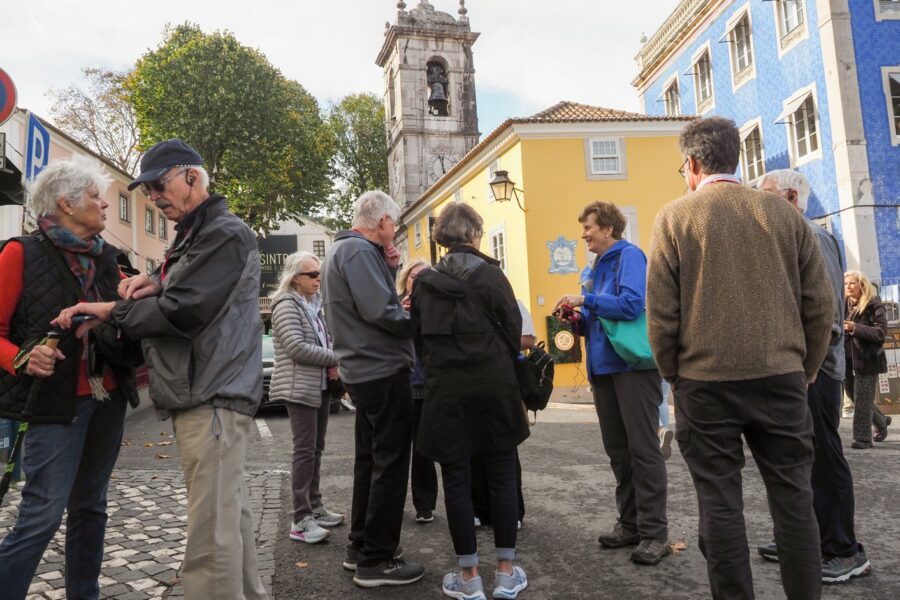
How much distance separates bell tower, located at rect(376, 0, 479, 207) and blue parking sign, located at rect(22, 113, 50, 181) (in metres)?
29.2

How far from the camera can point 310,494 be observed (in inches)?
188

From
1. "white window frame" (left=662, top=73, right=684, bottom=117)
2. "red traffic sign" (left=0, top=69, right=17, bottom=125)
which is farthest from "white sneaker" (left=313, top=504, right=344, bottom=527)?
"white window frame" (left=662, top=73, right=684, bottom=117)

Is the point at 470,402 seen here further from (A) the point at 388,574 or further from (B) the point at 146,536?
(B) the point at 146,536

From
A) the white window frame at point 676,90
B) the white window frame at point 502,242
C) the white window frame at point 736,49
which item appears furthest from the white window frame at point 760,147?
the white window frame at point 502,242

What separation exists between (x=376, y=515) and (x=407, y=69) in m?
33.8

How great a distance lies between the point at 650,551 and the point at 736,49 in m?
20.8

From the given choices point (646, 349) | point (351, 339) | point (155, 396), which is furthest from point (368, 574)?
point (646, 349)

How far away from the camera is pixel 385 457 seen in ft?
12.2

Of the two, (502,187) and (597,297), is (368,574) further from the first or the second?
(502,187)

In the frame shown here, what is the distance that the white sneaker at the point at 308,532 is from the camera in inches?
172

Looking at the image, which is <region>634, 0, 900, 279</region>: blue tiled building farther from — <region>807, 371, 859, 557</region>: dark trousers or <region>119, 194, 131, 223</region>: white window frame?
<region>119, 194, 131, 223</region>: white window frame

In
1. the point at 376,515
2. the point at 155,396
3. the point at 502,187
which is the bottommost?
the point at 376,515

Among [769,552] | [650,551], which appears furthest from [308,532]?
[769,552]

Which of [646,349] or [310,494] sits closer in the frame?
[646,349]
